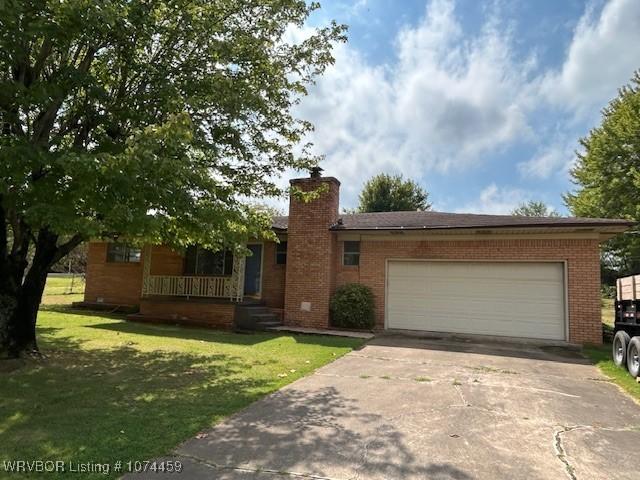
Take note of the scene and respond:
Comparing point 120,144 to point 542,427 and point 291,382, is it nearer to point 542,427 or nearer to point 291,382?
point 291,382

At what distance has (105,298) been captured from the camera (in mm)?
18172

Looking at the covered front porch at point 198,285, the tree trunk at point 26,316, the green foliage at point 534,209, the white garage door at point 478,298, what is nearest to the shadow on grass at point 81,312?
the covered front porch at point 198,285

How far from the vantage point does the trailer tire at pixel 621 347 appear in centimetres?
842

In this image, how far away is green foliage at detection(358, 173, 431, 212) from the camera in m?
38.2

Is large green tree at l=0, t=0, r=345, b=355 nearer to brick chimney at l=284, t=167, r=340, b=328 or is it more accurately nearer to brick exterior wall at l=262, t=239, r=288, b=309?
brick chimney at l=284, t=167, r=340, b=328

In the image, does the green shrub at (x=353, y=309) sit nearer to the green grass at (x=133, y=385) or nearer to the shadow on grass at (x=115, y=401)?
the green grass at (x=133, y=385)

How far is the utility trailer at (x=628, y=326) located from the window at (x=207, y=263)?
39.6 feet

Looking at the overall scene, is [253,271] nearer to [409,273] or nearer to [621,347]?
[409,273]

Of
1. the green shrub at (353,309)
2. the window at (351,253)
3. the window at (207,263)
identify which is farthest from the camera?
the window at (207,263)

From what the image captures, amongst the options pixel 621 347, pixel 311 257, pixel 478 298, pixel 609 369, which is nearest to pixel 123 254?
pixel 311 257

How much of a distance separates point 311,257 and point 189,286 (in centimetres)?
489

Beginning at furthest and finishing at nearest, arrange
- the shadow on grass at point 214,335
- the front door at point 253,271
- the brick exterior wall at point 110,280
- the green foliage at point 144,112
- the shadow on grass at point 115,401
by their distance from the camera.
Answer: the brick exterior wall at point 110,280 < the front door at point 253,271 < the shadow on grass at point 214,335 < the green foliage at point 144,112 < the shadow on grass at point 115,401

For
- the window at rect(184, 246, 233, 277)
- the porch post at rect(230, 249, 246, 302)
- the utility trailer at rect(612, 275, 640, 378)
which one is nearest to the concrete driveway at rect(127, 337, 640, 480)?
the utility trailer at rect(612, 275, 640, 378)

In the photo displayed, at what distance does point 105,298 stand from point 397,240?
12768mm
